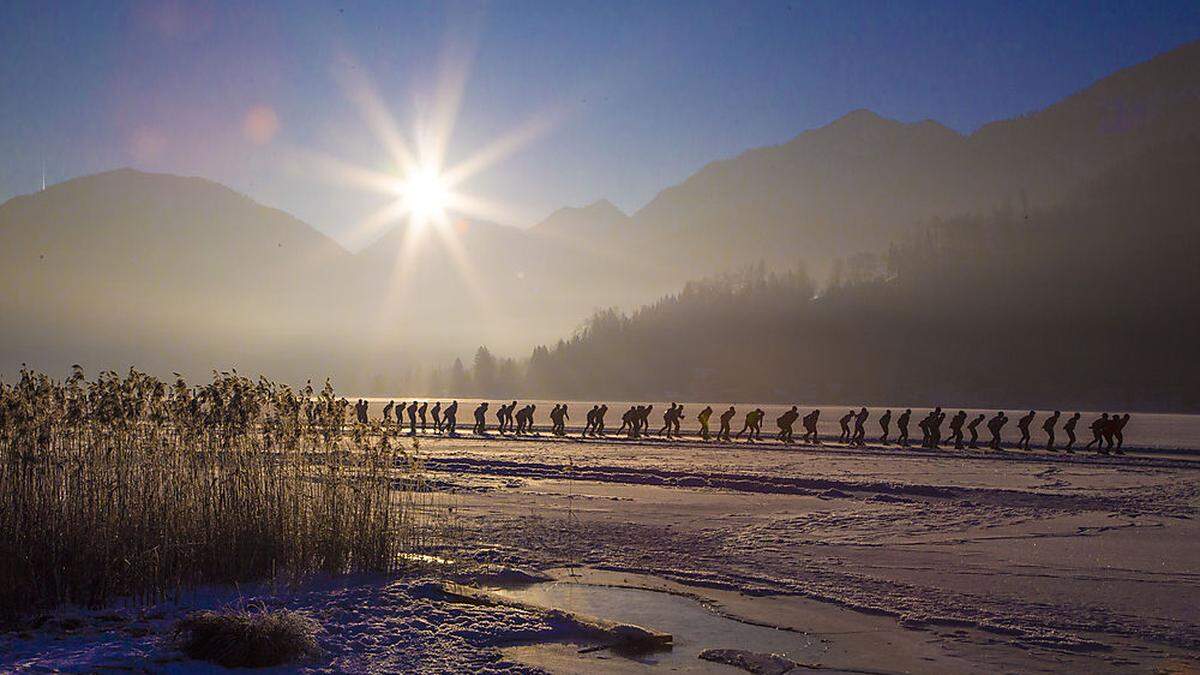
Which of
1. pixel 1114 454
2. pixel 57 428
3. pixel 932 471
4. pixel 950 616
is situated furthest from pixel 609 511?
pixel 1114 454

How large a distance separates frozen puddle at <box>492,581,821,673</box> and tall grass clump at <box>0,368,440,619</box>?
8.54ft

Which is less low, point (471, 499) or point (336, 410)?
point (336, 410)

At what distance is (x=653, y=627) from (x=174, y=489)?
6.02m

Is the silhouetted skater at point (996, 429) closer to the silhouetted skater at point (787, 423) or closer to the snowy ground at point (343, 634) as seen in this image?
the silhouetted skater at point (787, 423)

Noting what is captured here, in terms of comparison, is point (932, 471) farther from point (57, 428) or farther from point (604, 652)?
point (57, 428)

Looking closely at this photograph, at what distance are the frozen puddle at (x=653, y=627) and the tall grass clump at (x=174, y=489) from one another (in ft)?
8.54

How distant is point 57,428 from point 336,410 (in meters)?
3.27

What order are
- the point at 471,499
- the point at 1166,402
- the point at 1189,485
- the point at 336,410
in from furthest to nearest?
the point at 1166,402 < the point at 1189,485 < the point at 471,499 < the point at 336,410

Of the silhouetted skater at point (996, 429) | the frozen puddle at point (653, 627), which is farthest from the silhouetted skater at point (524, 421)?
the frozen puddle at point (653, 627)

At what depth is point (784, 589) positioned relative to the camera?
39.2 feet

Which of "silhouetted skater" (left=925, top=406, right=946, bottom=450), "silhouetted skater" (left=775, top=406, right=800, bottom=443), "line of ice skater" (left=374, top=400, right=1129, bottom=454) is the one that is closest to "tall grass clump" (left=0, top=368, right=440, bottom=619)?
"line of ice skater" (left=374, top=400, right=1129, bottom=454)

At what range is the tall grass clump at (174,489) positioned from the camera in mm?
10391

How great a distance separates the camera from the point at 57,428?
37.1ft

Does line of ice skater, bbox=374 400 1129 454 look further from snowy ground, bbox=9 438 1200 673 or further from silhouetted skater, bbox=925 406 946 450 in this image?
snowy ground, bbox=9 438 1200 673
